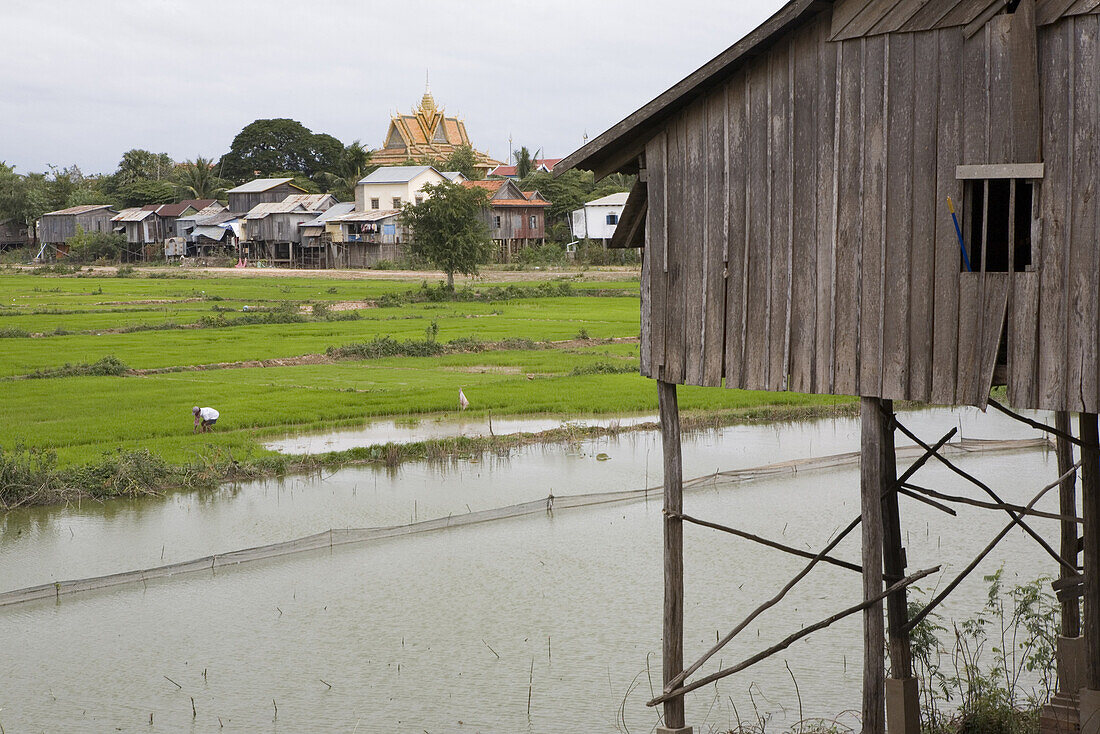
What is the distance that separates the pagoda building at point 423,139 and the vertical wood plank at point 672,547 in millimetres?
64794

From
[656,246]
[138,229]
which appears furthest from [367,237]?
[656,246]

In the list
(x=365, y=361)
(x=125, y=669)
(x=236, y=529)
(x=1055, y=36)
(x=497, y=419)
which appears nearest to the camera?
(x=1055, y=36)

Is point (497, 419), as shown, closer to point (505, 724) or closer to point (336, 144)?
point (505, 724)

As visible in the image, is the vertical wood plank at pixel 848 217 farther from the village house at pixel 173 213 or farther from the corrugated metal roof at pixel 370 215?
the village house at pixel 173 213

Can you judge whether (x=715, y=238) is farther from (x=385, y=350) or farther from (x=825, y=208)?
(x=385, y=350)

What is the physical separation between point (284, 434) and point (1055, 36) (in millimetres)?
13588

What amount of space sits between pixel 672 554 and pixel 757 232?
186 centimetres

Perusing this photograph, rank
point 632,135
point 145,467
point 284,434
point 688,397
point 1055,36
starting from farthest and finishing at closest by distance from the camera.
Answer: point 688,397 < point 284,434 < point 145,467 < point 632,135 < point 1055,36

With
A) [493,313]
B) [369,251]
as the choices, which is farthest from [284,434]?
[369,251]

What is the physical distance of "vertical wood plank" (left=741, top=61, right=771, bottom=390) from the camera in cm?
539

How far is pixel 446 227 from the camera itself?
38500mm

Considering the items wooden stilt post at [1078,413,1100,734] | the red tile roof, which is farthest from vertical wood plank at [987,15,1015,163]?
the red tile roof

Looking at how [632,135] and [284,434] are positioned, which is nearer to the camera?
[632,135]

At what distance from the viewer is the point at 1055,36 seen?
441cm
